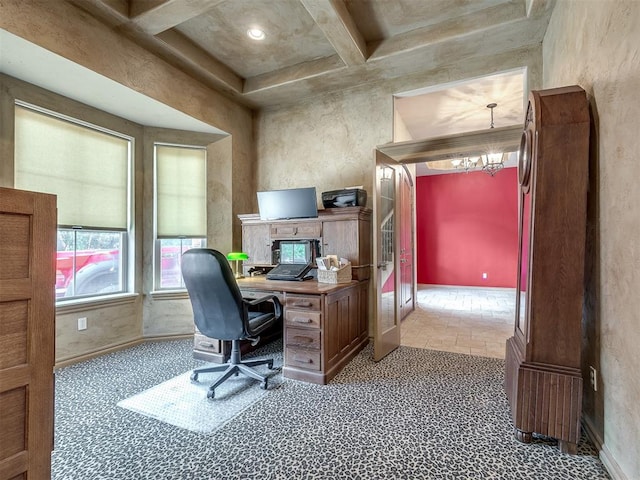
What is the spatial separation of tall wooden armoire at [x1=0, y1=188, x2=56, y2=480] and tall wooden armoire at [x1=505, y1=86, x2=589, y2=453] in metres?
2.21

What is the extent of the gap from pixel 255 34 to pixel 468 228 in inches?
246

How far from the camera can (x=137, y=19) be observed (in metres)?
2.53

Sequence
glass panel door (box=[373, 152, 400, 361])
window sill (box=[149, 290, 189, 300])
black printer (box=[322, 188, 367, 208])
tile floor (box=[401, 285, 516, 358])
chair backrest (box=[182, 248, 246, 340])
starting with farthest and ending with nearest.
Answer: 1. window sill (box=[149, 290, 189, 300])
2. tile floor (box=[401, 285, 516, 358])
3. black printer (box=[322, 188, 367, 208])
4. glass panel door (box=[373, 152, 400, 361])
5. chair backrest (box=[182, 248, 246, 340])

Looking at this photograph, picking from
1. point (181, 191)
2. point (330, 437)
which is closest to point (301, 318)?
point (330, 437)

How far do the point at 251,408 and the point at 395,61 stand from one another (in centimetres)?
349

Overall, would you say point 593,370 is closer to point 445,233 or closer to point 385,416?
point 385,416

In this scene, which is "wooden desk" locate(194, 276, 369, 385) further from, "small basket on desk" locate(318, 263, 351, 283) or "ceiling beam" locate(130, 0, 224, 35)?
"ceiling beam" locate(130, 0, 224, 35)

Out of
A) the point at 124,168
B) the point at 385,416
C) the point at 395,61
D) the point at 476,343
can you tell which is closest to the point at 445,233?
the point at 476,343

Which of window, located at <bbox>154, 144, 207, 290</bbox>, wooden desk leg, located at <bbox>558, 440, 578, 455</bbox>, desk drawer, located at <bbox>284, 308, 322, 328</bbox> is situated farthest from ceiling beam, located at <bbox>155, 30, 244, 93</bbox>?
wooden desk leg, located at <bbox>558, 440, 578, 455</bbox>

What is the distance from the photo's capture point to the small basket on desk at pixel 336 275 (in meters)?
2.98

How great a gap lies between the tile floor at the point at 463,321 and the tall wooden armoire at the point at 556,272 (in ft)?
5.14

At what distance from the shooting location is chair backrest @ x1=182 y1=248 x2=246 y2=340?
2.27 m

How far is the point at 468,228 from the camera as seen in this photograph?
286 inches

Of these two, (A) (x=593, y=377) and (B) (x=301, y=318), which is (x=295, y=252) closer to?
(B) (x=301, y=318)
